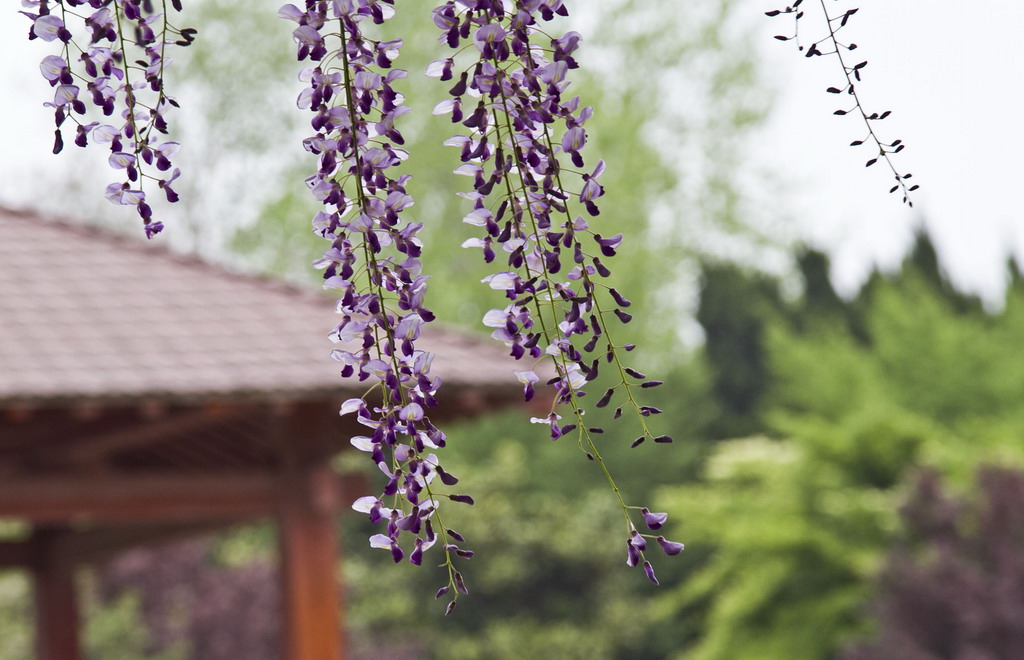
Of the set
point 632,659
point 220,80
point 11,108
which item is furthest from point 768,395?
point 11,108

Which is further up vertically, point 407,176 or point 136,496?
point 136,496

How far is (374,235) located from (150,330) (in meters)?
4.71

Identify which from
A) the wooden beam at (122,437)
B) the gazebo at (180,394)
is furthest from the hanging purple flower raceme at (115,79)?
the wooden beam at (122,437)

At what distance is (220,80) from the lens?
17906 mm

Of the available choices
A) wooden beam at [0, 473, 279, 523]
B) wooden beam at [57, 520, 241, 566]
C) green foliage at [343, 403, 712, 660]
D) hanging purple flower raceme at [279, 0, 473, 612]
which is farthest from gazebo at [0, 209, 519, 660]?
green foliage at [343, 403, 712, 660]

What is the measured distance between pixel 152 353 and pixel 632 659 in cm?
819

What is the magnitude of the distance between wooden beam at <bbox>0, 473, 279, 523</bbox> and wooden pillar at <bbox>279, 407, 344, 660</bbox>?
5.2 inches

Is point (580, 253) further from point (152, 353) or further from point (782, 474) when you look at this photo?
point (782, 474)

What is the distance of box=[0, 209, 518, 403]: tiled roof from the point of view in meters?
5.07

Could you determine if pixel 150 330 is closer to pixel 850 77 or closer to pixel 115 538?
pixel 115 538

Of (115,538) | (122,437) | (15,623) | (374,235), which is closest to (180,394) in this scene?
(122,437)

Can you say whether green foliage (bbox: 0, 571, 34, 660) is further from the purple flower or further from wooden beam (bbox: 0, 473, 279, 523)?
the purple flower

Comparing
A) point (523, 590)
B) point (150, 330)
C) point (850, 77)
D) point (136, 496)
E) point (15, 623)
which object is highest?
point (15, 623)

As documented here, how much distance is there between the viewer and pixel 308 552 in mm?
5797
